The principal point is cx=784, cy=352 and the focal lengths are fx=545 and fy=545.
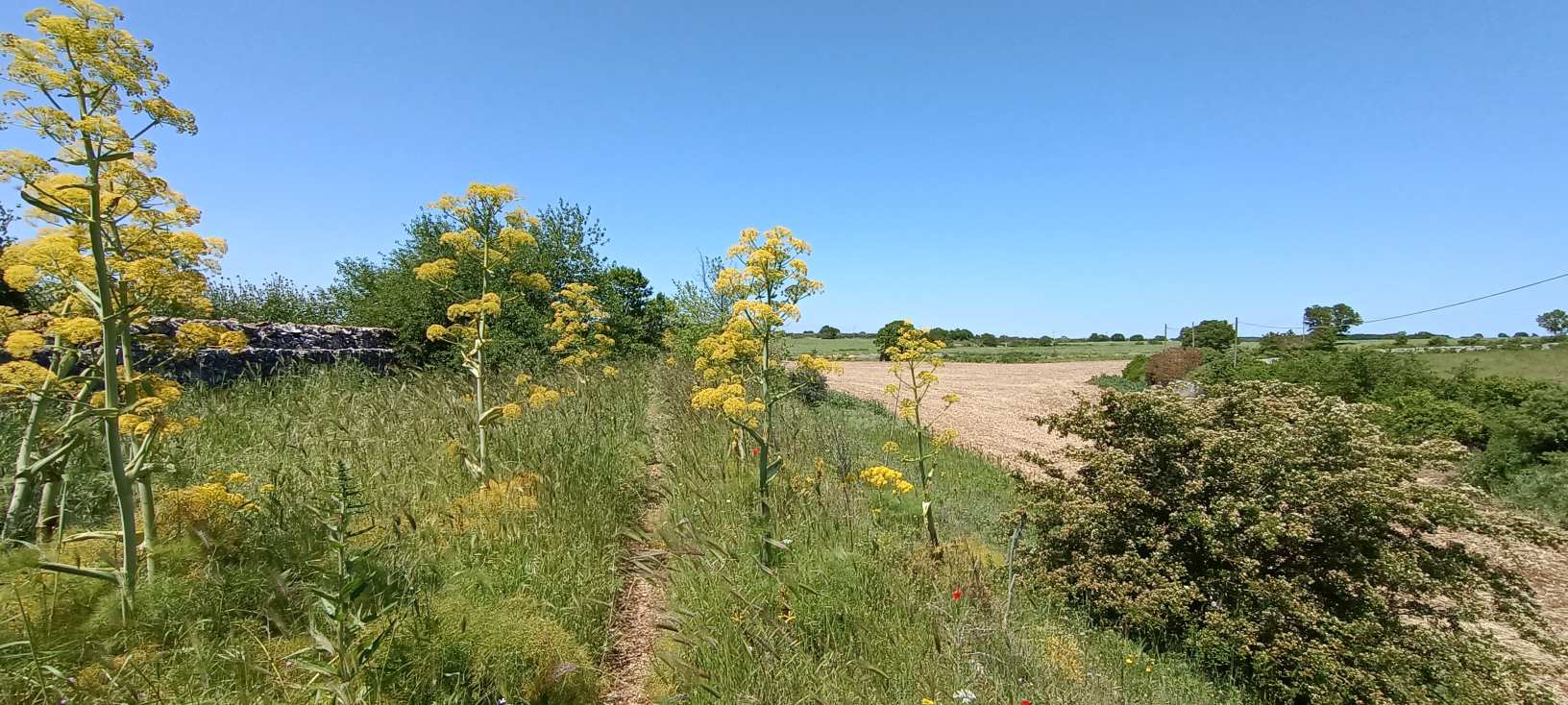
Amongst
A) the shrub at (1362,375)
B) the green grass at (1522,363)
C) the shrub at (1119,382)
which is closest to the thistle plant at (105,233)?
the shrub at (1362,375)

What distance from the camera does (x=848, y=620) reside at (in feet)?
10.7

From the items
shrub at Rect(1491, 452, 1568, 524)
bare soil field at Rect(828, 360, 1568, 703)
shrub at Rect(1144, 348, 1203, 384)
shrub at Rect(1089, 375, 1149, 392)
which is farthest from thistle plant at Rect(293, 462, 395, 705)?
shrub at Rect(1144, 348, 1203, 384)

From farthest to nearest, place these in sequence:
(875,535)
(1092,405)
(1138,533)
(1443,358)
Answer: (1443,358), (1092,405), (1138,533), (875,535)

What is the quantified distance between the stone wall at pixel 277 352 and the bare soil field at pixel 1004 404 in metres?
7.99

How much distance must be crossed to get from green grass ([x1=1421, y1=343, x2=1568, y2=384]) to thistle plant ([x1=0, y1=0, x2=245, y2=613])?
24141mm

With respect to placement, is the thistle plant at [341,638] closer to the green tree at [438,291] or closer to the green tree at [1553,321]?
the green tree at [438,291]

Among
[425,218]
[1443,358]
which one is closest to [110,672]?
[425,218]

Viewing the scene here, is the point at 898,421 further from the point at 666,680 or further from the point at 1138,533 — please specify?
the point at 666,680

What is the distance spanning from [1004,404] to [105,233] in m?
24.3

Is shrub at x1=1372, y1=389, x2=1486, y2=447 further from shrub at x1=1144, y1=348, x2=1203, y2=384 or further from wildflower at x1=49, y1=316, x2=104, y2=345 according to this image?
wildflower at x1=49, y1=316, x2=104, y2=345

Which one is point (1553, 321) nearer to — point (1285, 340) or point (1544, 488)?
point (1285, 340)

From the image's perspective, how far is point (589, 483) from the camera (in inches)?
176

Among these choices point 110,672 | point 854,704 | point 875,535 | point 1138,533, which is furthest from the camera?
point 1138,533

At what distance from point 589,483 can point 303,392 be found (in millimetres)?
3960
